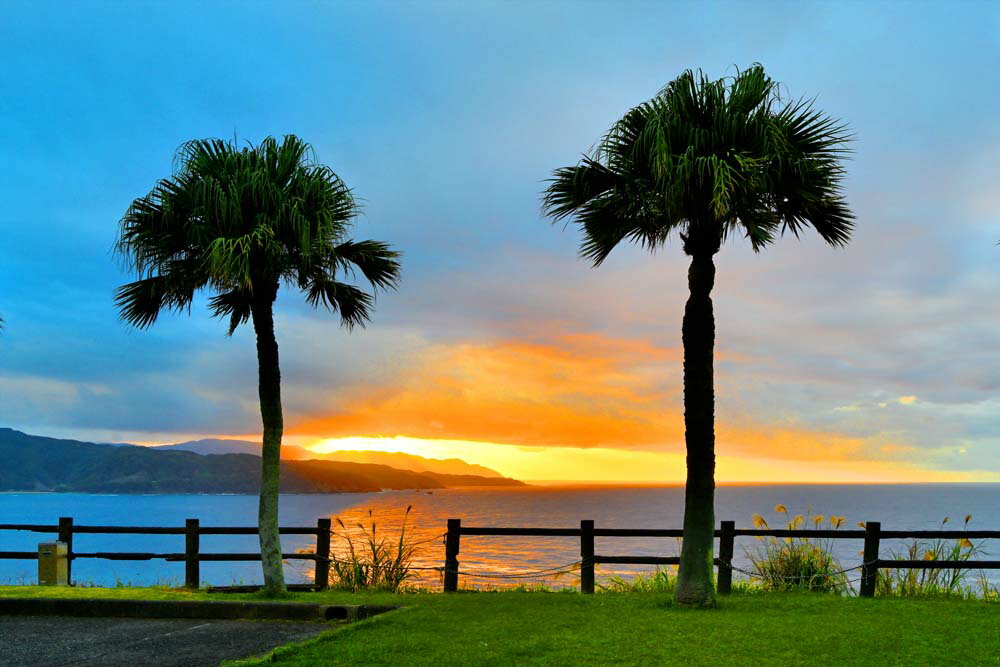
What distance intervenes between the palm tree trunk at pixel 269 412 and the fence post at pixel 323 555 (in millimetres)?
848

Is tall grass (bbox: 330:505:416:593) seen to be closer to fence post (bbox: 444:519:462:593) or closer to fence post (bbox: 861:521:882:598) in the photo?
fence post (bbox: 444:519:462:593)

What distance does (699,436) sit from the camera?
12969 mm

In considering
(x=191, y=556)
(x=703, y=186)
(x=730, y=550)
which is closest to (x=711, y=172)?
(x=703, y=186)

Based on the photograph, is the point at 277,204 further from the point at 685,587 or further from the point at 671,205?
the point at 685,587

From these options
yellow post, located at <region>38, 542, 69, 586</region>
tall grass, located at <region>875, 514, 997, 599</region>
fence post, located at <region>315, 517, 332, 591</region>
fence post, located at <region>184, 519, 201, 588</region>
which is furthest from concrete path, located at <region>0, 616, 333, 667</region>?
tall grass, located at <region>875, 514, 997, 599</region>

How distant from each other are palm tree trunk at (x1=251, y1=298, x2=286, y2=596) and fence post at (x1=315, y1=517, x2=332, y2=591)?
2.78ft

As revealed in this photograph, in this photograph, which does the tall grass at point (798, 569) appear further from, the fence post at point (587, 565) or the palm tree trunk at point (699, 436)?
the fence post at point (587, 565)

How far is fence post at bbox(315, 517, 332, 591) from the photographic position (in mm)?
15070

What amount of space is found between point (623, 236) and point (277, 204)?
6029 millimetres

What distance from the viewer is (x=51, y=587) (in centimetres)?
1511

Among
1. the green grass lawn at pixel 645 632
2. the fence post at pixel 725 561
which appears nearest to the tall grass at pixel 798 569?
the fence post at pixel 725 561

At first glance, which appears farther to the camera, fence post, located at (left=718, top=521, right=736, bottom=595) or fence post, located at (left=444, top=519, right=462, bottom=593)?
fence post, located at (left=444, top=519, right=462, bottom=593)

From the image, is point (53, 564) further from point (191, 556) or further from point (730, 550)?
point (730, 550)

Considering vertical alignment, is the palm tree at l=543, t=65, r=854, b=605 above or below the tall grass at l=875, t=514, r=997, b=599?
above
